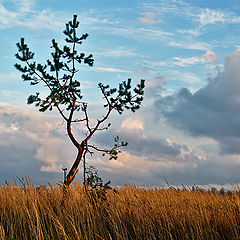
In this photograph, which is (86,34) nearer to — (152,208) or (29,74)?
(29,74)

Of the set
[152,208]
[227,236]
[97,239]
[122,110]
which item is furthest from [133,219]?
[122,110]

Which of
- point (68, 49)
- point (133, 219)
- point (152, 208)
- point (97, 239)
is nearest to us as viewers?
point (97, 239)

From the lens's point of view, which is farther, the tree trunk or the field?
the tree trunk

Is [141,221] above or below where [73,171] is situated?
below

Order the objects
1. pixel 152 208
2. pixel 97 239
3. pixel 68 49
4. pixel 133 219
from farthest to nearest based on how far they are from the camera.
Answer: pixel 68 49 → pixel 133 219 → pixel 152 208 → pixel 97 239

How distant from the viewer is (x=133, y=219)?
7371mm

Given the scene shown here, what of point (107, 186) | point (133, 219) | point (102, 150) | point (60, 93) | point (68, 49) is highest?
point (68, 49)

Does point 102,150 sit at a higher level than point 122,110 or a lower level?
lower

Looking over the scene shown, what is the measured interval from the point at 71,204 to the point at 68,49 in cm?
417

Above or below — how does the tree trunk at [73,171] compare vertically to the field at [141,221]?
above

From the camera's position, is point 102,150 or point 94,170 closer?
point 94,170

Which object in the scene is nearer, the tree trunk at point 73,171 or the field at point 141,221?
the field at point 141,221

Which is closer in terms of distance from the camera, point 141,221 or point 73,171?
point 141,221

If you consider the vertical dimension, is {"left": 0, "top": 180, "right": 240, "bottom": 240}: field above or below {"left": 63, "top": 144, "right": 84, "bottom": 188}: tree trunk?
below
